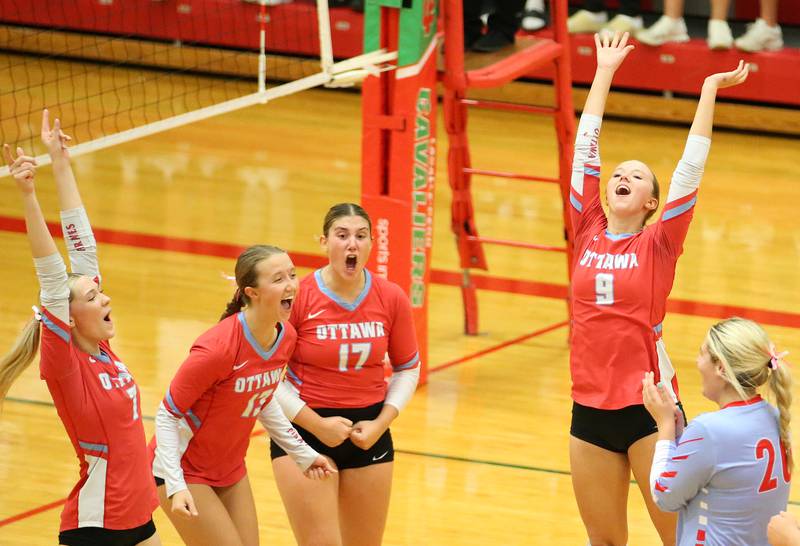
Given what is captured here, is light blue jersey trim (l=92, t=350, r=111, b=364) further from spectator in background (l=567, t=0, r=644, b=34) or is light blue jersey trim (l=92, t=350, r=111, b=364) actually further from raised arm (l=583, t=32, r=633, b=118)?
spectator in background (l=567, t=0, r=644, b=34)

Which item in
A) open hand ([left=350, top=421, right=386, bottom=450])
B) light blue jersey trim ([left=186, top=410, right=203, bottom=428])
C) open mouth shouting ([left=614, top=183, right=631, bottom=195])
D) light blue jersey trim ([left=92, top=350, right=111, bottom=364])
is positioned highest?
open mouth shouting ([left=614, top=183, right=631, bottom=195])

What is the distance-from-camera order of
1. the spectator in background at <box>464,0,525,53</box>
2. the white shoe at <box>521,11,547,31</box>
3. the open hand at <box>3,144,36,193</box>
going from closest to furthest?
1. the open hand at <box>3,144,36,193</box>
2. the spectator in background at <box>464,0,525,53</box>
3. the white shoe at <box>521,11,547,31</box>

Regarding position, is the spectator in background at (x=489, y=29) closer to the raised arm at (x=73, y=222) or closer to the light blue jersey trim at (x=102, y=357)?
the raised arm at (x=73, y=222)

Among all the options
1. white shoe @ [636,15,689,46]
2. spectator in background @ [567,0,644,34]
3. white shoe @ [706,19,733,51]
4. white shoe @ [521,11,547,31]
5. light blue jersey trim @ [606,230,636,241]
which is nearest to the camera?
light blue jersey trim @ [606,230,636,241]

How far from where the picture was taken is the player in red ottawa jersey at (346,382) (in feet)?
15.2

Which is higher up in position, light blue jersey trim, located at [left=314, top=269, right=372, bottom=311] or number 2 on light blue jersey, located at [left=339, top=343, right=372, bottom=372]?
light blue jersey trim, located at [left=314, top=269, right=372, bottom=311]

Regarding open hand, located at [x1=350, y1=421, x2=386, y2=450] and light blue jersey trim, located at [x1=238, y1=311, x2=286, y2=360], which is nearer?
light blue jersey trim, located at [x1=238, y1=311, x2=286, y2=360]

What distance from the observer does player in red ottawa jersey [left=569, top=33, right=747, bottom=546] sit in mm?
4590

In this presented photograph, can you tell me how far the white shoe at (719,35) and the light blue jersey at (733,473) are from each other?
34.1 ft

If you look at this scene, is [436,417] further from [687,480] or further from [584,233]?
[687,480]

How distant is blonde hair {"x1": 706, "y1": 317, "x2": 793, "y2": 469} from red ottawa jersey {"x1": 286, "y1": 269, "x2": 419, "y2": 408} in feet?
4.69

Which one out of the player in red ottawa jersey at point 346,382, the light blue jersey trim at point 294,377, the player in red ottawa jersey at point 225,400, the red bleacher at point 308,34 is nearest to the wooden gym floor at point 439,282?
the red bleacher at point 308,34

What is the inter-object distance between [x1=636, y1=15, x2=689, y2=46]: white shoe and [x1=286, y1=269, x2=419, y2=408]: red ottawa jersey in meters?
9.71

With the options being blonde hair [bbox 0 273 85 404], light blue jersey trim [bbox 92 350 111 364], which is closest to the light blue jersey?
light blue jersey trim [bbox 92 350 111 364]
